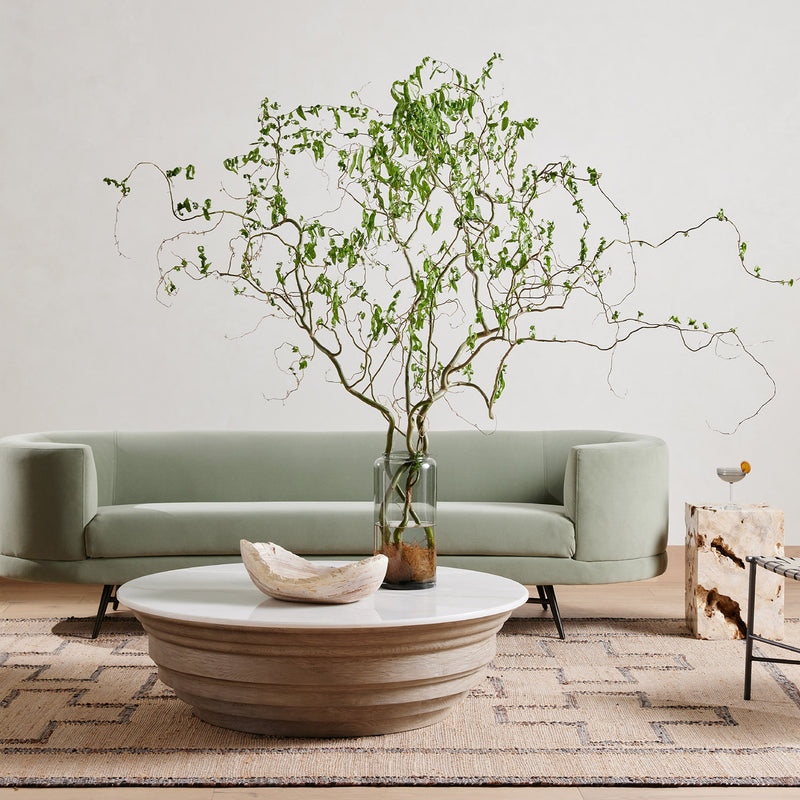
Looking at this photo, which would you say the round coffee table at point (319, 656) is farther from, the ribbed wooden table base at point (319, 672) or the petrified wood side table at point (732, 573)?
the petrified wood side table at point (732, 573)

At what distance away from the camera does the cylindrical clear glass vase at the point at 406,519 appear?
2764mm

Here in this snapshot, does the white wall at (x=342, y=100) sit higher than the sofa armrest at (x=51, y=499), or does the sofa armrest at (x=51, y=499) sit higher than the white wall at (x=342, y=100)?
the white wall at (x=342, y=100)

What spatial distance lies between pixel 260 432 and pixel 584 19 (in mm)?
2726

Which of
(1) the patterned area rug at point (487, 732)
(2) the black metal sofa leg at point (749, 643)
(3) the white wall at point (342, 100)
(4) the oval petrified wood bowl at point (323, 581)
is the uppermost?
(3) the white wall at point (342, 100)

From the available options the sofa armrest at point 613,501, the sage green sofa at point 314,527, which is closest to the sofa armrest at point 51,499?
the sage green sofa at point 314,527

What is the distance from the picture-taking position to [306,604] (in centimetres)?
255

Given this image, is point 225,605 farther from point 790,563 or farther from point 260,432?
point 260,432

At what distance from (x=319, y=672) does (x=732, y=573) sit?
6.25 ft

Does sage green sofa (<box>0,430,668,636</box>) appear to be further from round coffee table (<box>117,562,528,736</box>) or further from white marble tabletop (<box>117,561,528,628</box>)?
round coffee table (<box>117,562,528,736</box>)

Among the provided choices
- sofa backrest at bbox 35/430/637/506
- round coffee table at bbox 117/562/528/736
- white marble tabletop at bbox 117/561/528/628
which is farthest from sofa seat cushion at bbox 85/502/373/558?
round coffee table at bbox 117/562/528/736

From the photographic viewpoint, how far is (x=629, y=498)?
3729mm

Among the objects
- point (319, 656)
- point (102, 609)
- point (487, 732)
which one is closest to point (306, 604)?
point (319, 656)

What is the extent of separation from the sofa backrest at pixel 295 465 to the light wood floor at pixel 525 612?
19.3 inches

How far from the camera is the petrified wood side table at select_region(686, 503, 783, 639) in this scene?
362 cm
